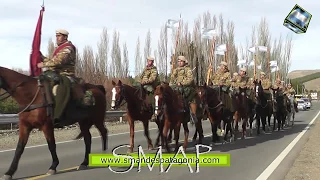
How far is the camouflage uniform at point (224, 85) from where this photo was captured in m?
15.4

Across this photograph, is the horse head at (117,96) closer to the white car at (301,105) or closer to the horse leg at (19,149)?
the horse leg at (19,149)

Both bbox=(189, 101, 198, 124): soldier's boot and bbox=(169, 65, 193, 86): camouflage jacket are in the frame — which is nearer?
bbox=(189, 101, 198, 124): soldier's boot

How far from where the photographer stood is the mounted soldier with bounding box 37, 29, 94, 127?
9125 millimetres

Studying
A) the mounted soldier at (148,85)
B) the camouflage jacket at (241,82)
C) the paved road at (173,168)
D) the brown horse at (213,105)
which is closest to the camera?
the paved road at (173,168)

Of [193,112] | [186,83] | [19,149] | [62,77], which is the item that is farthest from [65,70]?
[193,112]

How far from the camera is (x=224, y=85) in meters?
15.9

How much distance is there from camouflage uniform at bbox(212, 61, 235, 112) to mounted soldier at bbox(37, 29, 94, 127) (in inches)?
266

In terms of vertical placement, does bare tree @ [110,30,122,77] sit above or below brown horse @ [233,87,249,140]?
above

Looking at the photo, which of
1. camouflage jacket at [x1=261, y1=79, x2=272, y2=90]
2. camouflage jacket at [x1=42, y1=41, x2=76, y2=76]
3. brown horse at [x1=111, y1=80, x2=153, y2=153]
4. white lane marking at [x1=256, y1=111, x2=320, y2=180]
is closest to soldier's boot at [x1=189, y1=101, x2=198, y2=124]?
brown horse at [x1=111, y1=80, x2=153, y2=153]

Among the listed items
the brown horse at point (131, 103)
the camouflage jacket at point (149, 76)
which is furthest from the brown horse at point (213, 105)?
the brown horse at point (131, 103)

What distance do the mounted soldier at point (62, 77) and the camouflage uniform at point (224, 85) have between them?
6746mm

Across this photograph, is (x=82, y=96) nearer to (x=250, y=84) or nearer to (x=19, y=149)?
(x=19, y=149)

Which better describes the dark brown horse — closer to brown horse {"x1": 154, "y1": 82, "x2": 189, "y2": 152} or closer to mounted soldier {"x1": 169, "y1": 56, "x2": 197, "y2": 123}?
mounted soldier {"x1": 169, "y1": 56, "x2": 197, "y2": 123}

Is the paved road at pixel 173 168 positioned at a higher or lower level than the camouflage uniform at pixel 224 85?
lower
